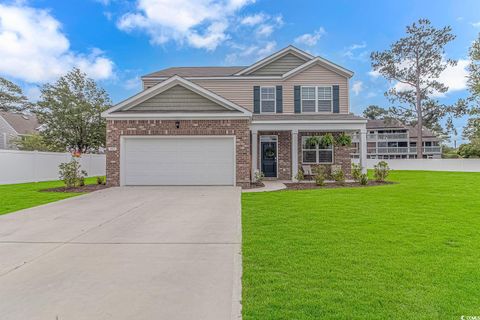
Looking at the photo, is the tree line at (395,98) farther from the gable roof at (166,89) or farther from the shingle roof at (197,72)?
the gable roof at (166,89)

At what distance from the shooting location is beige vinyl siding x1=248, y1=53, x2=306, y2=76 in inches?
728

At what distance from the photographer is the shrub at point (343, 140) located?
53.8 ft

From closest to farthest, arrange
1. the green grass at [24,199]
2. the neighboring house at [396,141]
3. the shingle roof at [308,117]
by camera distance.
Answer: the green grass at [24,199] → the shingle roof at [308,117] → the neighboring house at [396,141]

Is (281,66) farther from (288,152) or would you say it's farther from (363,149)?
(363,149)

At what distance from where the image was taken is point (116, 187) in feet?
43.3

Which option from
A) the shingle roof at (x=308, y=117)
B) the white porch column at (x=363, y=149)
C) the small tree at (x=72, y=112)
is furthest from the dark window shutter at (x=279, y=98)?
the small tree at (x=72, y=112)

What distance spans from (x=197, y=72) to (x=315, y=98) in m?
7.55

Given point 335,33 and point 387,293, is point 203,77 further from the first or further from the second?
point 387,293

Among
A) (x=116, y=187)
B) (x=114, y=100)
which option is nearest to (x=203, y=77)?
(x=116, y=187)

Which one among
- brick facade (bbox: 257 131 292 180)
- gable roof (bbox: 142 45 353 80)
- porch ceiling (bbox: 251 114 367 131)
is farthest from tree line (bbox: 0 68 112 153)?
porch ceiling (bbox: 251 114 367 131)

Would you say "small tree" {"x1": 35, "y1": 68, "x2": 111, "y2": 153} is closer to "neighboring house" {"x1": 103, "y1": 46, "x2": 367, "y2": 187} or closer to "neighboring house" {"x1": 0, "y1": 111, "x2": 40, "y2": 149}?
"neighboring house" {"x1": 0, "y1": 111, "x2": 40, "y2": 149}

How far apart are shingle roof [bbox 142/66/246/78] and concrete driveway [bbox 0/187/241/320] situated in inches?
491

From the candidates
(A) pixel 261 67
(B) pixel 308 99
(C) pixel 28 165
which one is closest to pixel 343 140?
(B) pixel 308 99

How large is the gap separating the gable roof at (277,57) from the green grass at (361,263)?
482 inches
